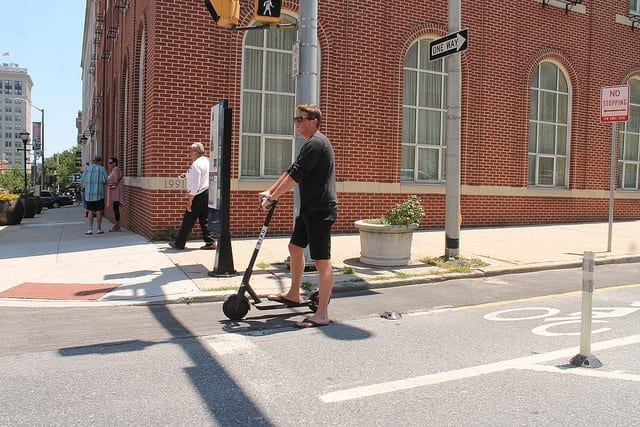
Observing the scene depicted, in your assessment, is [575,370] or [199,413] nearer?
[199,413]

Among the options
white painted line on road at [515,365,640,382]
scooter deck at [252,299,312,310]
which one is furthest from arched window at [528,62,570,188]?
white painted line on road at [515,365,640,382]

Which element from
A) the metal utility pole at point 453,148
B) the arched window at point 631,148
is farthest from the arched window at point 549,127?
the metal utility pole at point 453,148

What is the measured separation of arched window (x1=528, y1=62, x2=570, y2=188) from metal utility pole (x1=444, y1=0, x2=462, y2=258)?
6571mm

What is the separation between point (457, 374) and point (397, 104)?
29.7ft

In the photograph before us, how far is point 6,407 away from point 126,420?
82 centimetres

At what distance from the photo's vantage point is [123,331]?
17.1 ft

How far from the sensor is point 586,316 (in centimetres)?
419

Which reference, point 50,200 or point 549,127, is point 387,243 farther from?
point 50,200

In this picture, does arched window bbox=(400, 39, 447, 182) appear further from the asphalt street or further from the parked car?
the parked car

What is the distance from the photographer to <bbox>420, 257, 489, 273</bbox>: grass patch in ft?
27.1

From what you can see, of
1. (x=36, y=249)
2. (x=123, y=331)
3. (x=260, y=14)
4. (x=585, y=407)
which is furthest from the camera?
(x=36, y=249)

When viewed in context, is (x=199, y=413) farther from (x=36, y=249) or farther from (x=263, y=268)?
(x=36, y=249)

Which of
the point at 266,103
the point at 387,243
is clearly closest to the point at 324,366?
the point at 387,243

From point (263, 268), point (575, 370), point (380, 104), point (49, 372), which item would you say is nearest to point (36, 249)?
point (263, 268)
